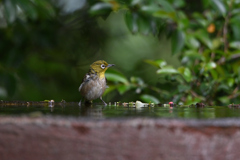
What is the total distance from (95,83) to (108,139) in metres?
1.64

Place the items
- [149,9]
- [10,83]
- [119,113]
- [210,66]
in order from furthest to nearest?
[10,83] < [210,66] < [149,9] < [119,113]

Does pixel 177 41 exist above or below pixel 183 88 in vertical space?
above

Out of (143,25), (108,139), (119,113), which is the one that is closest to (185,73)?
(143,25)

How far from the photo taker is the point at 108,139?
64 cm

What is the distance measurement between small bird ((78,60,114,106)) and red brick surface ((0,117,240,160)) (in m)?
1.56

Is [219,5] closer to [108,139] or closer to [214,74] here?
[214,74]

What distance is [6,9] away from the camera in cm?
257

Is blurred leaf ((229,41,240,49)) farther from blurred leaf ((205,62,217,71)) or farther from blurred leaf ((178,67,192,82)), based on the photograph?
blurred leaf ((178,67,192,82))

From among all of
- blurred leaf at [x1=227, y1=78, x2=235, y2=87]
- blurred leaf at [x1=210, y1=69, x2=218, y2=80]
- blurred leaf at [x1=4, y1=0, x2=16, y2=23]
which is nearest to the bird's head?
blurred leaf at [x1=4, y1=0, x2=16, y2=23]

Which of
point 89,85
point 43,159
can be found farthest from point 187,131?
point 89,85

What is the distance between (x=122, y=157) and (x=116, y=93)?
2976mm

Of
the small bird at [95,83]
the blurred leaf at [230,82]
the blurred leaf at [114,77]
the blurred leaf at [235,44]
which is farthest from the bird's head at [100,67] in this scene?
the blurred leaf at [235,44]

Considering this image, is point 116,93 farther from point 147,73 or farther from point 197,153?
point 197,153

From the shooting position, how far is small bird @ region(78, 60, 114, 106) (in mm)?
2232
